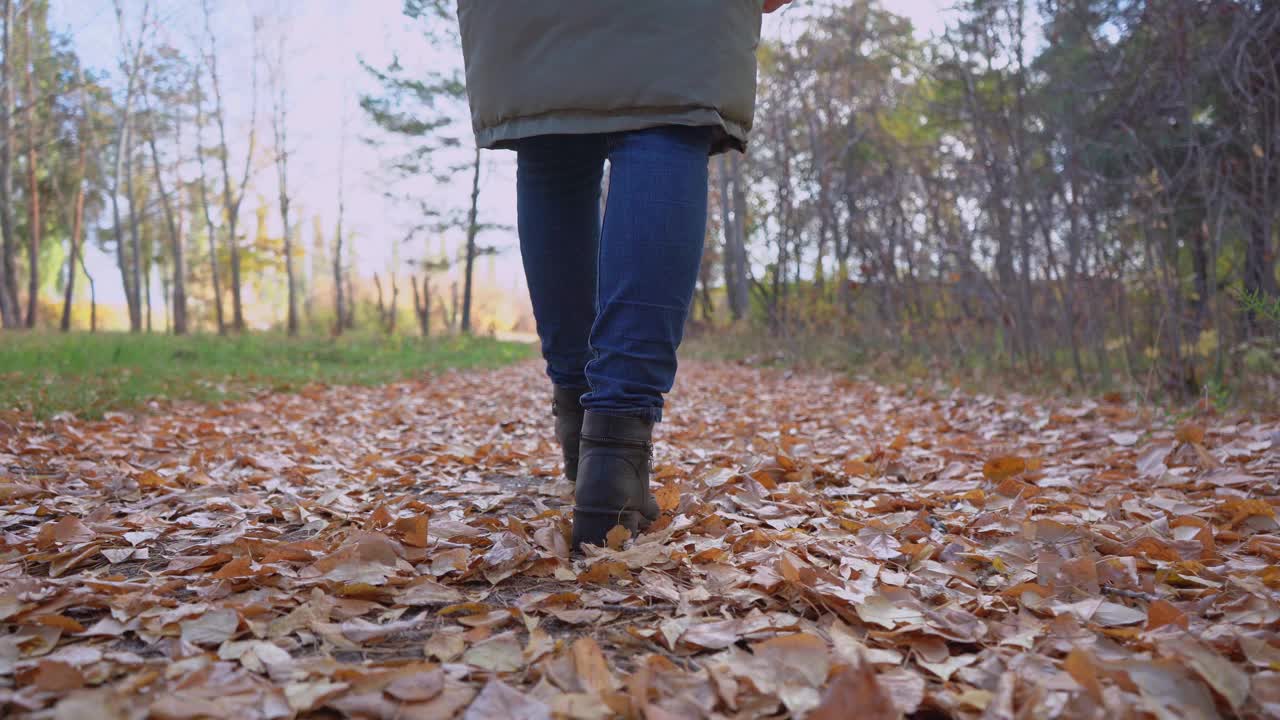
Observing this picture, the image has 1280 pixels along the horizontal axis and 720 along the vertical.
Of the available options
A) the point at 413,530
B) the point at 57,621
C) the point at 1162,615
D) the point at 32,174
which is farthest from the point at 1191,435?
the point at 32,174

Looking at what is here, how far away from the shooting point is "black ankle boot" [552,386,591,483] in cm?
178

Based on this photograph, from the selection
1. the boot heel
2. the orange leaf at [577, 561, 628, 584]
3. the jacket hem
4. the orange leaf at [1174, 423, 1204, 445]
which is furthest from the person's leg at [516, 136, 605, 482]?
the orange leaf at [1174, 423, 1204, 445]

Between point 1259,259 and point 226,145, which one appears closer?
point 1259,259

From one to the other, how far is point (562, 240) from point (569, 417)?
439 millimetres

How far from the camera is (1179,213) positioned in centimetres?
452

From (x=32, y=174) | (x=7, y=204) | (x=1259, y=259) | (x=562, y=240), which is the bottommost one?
(x=562, y=240)

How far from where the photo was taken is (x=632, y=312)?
1299 millimetres

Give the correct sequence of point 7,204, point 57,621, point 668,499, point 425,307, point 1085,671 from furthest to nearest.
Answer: point 425,307, point 7,204, point 668,499, point 57,621, point 1085,671

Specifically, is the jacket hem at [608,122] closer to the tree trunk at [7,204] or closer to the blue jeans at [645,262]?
the blue jeans at [645,262]

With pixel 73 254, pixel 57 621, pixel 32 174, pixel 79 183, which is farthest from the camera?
pixel 79 183

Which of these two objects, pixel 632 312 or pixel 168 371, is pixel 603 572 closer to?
pixel 632 312

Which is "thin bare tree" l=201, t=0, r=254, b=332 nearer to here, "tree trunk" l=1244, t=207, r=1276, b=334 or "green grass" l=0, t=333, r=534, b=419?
"green grass" l=0, t=333, r=534, b=419

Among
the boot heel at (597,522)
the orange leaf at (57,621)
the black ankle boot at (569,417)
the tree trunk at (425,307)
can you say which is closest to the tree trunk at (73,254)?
the tree trunk at (425,307)

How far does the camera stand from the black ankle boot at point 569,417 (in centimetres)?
178
